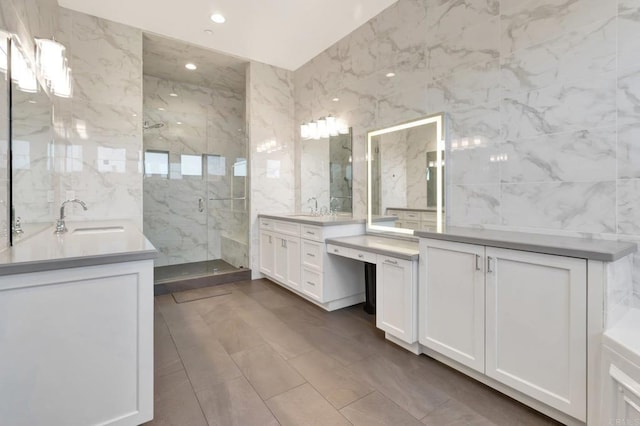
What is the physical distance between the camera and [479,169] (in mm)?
2271

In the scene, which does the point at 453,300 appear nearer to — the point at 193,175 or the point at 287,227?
the point at 287,227

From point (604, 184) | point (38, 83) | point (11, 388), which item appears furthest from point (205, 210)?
point (604, 184)

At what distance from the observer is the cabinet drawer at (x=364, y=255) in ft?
8.13

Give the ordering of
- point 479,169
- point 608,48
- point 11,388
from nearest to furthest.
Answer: point 11,388
point 608,48
point 479,169

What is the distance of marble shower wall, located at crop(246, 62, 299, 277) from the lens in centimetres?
414

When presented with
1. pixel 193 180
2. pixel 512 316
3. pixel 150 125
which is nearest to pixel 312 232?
pixel 512 316

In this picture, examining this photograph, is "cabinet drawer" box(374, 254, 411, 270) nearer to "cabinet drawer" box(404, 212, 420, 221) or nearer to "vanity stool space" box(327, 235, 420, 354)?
"vanity stool space" box(327, 235, 420, 354)

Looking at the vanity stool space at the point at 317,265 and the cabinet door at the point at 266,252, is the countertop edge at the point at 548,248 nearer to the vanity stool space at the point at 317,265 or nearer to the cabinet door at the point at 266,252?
the vanity stool space at the point at 317,265

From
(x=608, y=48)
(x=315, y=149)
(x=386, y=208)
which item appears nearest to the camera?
(x=608, y=48)

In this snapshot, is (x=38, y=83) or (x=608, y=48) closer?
(x=608, y=48)

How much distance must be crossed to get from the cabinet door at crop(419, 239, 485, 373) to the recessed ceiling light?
118 inches

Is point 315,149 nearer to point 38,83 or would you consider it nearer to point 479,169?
point 479,169

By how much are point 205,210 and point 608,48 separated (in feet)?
16.3

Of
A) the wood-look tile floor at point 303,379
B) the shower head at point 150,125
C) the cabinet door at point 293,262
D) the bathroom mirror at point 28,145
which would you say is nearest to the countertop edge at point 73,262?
the bathroom mirror at point 28,145
